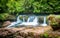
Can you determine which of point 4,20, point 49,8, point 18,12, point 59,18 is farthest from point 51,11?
point 59,18

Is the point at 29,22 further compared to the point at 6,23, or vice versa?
the point at 29,22

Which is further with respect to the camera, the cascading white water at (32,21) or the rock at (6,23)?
the cascading white water at (32,21)

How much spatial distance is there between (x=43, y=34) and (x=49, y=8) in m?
6.77

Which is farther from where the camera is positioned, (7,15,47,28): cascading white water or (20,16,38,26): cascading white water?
(20,16,38,26): cascading white water

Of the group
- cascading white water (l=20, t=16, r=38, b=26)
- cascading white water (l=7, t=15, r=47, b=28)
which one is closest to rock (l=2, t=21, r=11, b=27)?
cascading white water (l=7, t=15, r=47, b=28)

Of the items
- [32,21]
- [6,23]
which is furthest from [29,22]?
[6,23]

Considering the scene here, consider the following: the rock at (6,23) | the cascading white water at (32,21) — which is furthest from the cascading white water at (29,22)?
the rock at (6,23)

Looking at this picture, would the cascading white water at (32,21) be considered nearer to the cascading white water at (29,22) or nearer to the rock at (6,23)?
the cascading white water at (29,22)

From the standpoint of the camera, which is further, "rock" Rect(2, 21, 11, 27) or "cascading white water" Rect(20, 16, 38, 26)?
"cascading white water" Rect(20, 16, 38, 26)

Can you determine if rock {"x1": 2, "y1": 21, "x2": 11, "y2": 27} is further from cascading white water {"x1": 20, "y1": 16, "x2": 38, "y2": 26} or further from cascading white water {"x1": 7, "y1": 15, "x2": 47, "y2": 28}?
cascading white water {"x1": 20, "y1": 16, "x2": 38, "y2": 26}

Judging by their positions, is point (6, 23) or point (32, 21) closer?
point (6, 23)

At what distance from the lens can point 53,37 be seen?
8805 mm

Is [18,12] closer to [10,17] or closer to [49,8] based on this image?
[10,17]

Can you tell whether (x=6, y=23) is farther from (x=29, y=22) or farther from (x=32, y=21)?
(x=32, y=21)
